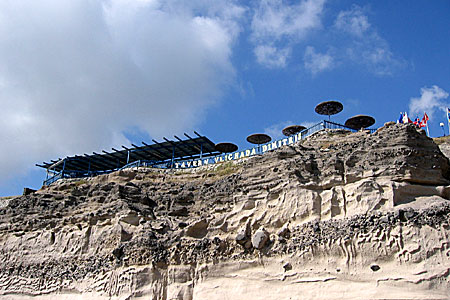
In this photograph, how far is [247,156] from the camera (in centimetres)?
3027

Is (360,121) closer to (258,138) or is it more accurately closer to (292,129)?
(292,129)

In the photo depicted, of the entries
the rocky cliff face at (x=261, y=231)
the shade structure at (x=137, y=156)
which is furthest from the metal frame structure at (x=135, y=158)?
the rocky cliff face at (x=261, y=231)

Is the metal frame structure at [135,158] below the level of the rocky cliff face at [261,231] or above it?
above

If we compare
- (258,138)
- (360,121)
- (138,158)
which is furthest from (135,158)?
(360,121)

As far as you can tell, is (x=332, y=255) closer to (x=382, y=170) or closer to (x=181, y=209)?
(x=382, y=170)

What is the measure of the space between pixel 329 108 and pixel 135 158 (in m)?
19.2

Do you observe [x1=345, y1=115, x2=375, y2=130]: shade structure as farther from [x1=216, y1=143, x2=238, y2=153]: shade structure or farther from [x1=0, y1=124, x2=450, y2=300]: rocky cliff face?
[x1=216, y1=143, x2=238, y2=153]: shade structure

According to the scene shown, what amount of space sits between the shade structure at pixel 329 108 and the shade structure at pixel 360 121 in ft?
4.81

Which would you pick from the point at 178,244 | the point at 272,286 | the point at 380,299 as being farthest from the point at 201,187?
the point at 380,299

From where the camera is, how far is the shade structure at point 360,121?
32.1 m

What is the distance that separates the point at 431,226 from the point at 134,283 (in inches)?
563

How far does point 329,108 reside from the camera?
3169 cm

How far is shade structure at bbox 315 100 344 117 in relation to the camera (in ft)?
103

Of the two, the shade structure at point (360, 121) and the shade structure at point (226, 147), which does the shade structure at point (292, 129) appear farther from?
the shade structure at point (226, 147)
